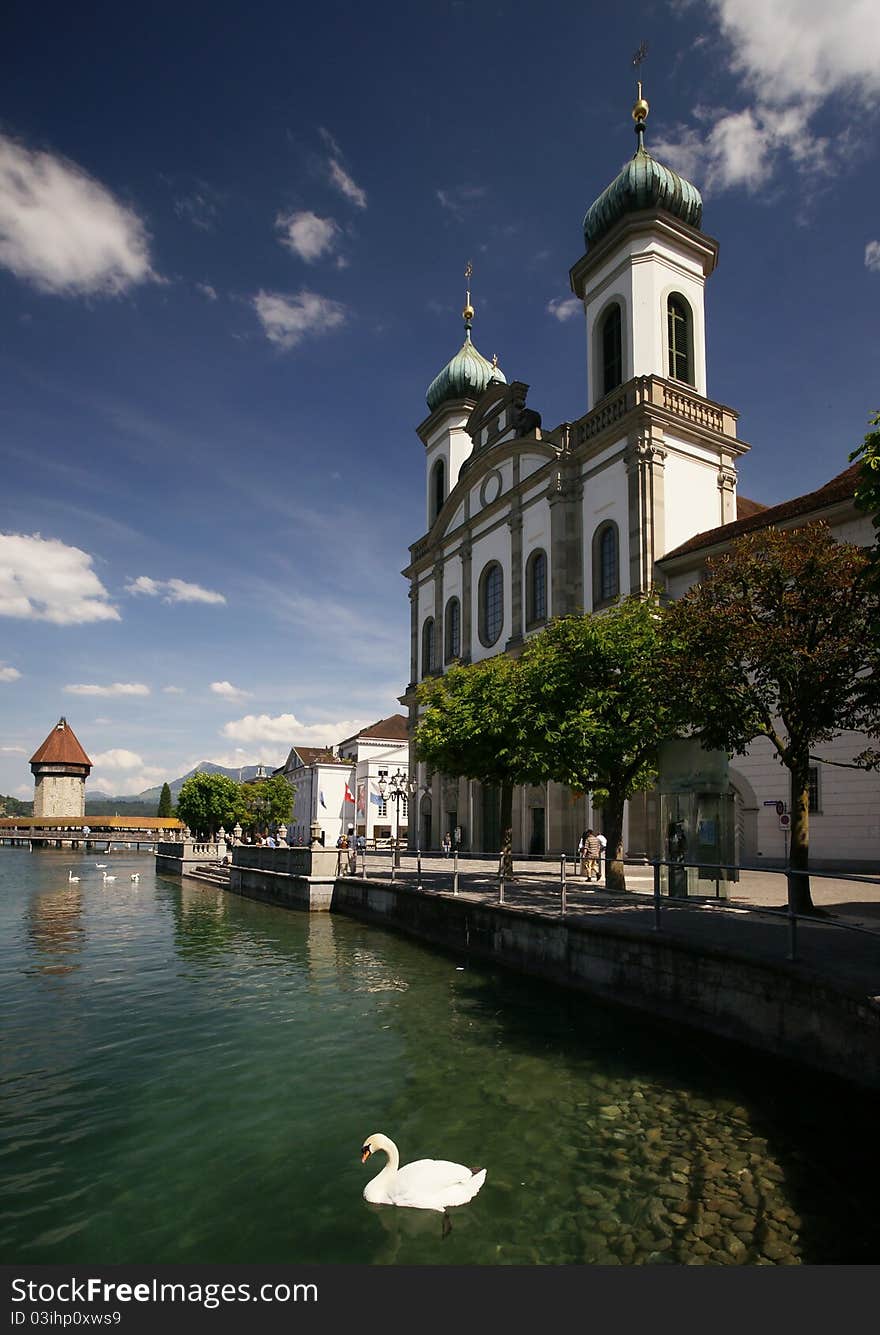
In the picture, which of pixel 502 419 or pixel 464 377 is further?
pixel 464 377

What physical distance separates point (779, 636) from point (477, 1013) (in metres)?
7.30

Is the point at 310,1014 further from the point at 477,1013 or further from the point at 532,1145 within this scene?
the point at 532,1145

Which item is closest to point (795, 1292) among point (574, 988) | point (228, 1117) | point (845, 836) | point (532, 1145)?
point (532, 1145)

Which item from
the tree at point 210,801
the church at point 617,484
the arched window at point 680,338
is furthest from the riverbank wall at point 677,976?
the tree at point 210,801

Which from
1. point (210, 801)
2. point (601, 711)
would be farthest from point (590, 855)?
point (210, 801)

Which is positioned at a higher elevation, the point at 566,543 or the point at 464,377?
the point at 464,377

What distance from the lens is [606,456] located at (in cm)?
3291

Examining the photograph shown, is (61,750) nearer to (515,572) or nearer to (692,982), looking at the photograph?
(515,572)

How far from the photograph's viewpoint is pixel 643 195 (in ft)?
111

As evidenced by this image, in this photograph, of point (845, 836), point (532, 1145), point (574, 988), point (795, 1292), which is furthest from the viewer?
point (845, 836)

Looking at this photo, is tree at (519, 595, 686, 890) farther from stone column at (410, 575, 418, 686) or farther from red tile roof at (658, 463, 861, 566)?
stone column at (410, 575, 418, 686)

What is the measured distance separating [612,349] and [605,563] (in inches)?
387

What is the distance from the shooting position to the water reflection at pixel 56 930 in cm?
1756

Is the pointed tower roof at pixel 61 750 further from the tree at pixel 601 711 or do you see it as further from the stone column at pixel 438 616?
the tree at pixel 601 711
